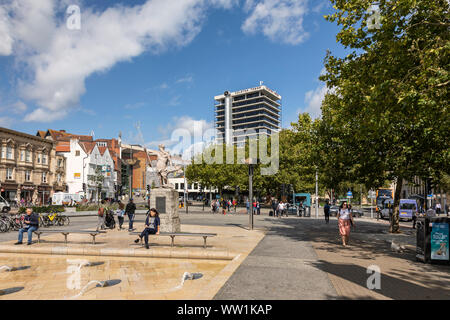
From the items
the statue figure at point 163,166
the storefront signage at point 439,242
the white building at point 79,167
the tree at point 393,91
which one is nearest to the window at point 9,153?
the white building at point 79,167

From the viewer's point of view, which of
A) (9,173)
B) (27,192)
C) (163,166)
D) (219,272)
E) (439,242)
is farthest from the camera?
(27,192)

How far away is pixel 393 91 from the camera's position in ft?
28.4

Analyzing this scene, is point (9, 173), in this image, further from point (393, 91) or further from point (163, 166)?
point (393, 91)

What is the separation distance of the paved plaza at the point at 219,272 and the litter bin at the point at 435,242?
373 millimetres

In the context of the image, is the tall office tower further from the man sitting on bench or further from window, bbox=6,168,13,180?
the man sitting on bench

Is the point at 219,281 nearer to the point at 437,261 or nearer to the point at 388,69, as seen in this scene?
the point at 437,261

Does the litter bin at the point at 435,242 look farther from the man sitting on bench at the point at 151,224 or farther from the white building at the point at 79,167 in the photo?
the white building at the point at 79,167

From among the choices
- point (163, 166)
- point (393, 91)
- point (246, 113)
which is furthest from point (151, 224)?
point (246, 113)

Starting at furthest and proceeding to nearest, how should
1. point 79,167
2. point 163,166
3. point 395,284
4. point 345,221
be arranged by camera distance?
point 79,167 < point 163,166 < point 345,221 < point 395,284

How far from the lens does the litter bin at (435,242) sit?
9289 millimetres

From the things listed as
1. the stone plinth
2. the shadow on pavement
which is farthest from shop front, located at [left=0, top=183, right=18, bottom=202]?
the shadow on pavement

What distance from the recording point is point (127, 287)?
654 cm

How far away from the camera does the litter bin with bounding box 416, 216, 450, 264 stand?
9.29 metres

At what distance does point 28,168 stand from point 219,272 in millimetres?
51423
